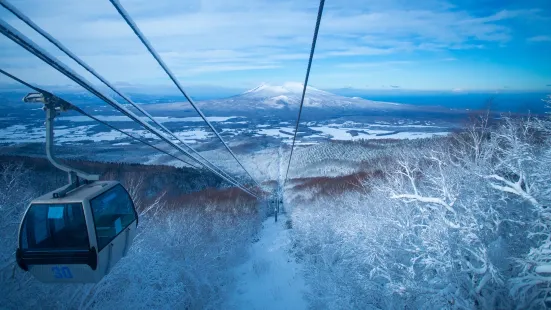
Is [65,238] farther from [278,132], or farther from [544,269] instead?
[278,132]

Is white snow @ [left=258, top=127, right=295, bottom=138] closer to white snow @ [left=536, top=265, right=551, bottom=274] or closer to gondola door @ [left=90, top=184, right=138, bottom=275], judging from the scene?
gondola door @ [left=90, top=184, right=138, bottom=275]

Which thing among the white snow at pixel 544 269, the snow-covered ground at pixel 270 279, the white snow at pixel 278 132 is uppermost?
the white snow at pixel 544 269

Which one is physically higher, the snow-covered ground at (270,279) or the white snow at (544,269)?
the white snow at (544,269)

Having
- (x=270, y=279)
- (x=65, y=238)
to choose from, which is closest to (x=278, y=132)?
(x=270, y=279)

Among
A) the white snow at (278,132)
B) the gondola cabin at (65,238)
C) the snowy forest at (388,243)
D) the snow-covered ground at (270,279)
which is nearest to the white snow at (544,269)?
the snowy forest at (388,243)

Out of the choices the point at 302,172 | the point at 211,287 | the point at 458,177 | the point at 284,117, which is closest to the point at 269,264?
the point at 211,287

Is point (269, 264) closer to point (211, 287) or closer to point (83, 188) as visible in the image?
point (211, 287)

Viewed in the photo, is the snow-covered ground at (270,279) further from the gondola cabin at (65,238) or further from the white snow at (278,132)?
the white snow at (278,132)
